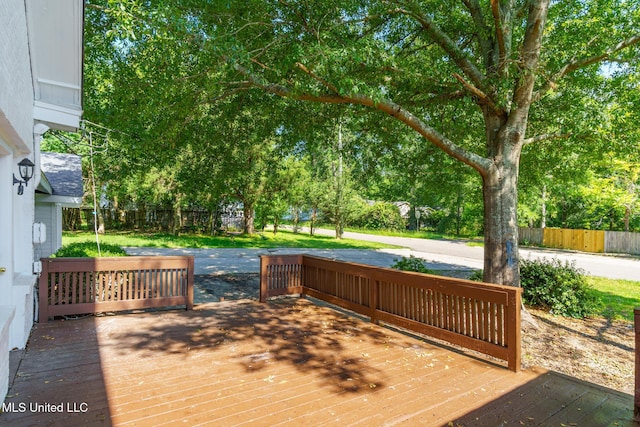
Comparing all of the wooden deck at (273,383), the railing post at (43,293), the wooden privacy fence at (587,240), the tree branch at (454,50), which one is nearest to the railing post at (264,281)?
the wooden deck at (273,383)

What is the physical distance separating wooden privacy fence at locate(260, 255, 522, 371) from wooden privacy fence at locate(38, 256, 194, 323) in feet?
5.03

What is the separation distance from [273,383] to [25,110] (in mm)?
3850

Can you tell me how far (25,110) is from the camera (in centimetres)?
395

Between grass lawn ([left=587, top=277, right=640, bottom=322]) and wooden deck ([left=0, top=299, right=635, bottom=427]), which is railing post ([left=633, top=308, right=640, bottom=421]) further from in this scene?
grass lawn ([left=587, top=277, right=640, bottom=322])

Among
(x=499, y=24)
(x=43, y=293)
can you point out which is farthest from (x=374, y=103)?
(x=43, y=293)

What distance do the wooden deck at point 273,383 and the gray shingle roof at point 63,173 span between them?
19.7 ft

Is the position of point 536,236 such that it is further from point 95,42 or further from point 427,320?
point 95,42

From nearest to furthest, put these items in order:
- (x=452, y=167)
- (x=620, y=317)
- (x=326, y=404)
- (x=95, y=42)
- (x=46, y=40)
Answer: (x=326, y=404) → (x=46, y=40) → (x=95, y=42) → (x=620, y=317) → (x=452, y=167)

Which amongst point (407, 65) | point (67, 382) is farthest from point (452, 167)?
point (67, 382)

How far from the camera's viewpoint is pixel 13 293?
4023 mm

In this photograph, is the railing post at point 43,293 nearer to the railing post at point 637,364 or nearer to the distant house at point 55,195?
the distant house at point 55,195

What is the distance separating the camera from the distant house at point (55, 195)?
947 centimetres

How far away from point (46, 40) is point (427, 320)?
19.6 feet

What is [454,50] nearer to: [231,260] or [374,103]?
[374,103]
